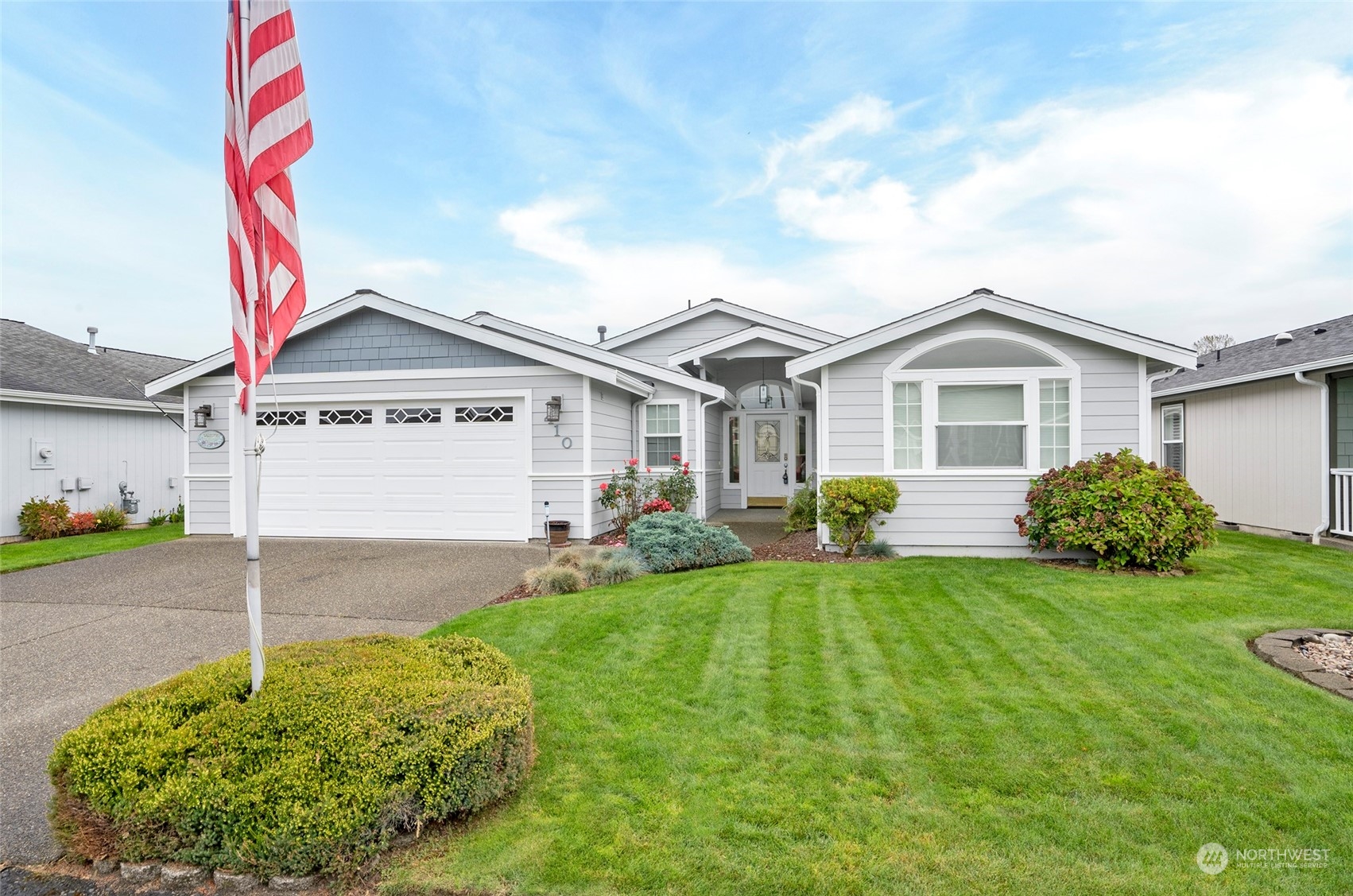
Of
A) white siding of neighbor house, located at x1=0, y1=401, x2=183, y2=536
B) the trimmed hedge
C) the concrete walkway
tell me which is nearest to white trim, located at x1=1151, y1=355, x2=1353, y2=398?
the concrete walkway

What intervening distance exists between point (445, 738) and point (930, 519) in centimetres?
749

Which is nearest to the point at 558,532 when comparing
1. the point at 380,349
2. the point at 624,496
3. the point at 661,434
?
the point at 624,496

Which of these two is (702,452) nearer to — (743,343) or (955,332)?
(743,343)

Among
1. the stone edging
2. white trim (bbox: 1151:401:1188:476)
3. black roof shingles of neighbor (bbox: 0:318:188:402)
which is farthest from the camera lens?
white trim (bbox: 1151:401:1188:476)

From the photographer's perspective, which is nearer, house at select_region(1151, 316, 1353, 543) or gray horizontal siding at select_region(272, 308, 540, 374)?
house at select_region(1151, 316, 1353, 543)

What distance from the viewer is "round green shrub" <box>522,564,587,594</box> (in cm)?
702

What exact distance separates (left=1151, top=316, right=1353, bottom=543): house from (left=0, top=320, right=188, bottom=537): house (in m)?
18.3

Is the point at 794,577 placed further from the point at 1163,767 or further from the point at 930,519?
Result: the point at 1163,767

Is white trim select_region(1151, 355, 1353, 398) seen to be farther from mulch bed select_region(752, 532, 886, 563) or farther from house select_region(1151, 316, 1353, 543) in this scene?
mulch bed select_region(752, 532, 886, 563)

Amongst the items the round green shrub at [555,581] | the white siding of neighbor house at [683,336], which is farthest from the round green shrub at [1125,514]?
the white siding of neighbor house at [683,336]

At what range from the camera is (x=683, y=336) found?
1612cm

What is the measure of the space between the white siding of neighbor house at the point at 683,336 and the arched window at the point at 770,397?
1452 millimetres

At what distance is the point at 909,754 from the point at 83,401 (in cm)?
1599

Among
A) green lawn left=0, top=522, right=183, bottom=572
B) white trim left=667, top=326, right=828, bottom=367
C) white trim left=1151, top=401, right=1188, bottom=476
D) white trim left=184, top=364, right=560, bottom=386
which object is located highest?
white trim left=667, top=326, right=828, bottom=367
